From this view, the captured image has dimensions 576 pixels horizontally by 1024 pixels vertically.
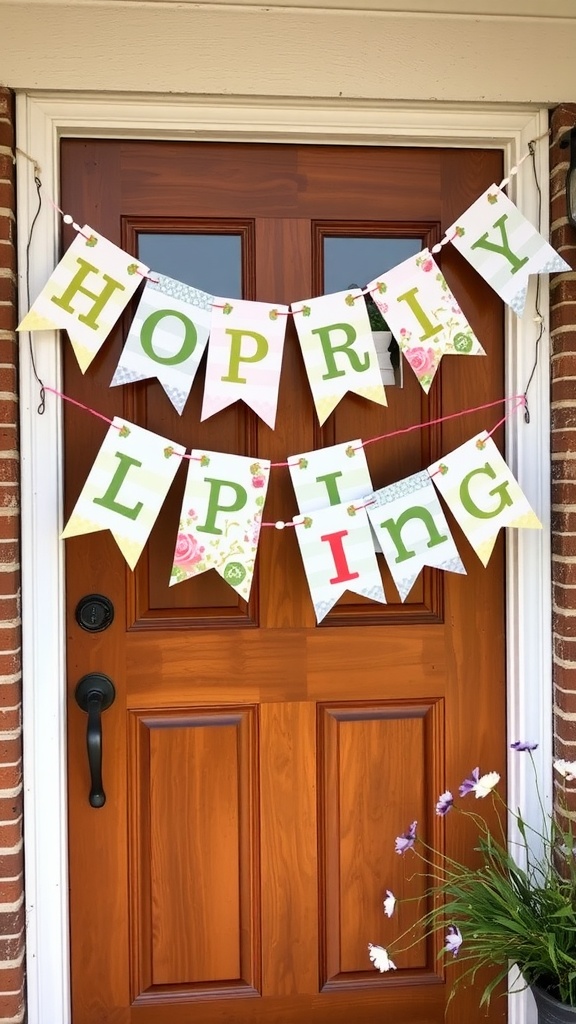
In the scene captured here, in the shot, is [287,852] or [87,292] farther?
[287,852]

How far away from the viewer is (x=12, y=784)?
1.48 meters

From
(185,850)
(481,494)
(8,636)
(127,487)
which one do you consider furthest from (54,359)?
(185,850)

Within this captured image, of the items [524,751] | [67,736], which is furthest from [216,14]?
[524,751]

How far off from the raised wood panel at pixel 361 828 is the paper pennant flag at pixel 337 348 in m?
0.73

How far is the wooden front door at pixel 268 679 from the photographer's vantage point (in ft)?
5.17

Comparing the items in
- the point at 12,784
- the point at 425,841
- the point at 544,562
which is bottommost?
the point at 425,841

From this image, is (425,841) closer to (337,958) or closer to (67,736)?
(337,958)

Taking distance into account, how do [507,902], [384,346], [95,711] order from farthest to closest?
[384,346]
[95,711]
[507,902]

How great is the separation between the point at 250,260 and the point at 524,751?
131cm

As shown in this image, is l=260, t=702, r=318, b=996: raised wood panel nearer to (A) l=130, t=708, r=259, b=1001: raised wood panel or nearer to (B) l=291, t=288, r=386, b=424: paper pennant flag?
(A) l=130, t=708, r=259, b=1001: raised wood panel

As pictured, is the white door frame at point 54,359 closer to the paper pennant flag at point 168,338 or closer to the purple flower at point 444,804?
the paper pennant flag at point 168,338

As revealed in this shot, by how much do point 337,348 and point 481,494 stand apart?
45 centimetres

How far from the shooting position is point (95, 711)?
4.96 feet

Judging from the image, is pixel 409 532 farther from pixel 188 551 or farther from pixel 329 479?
pixel 188 551
